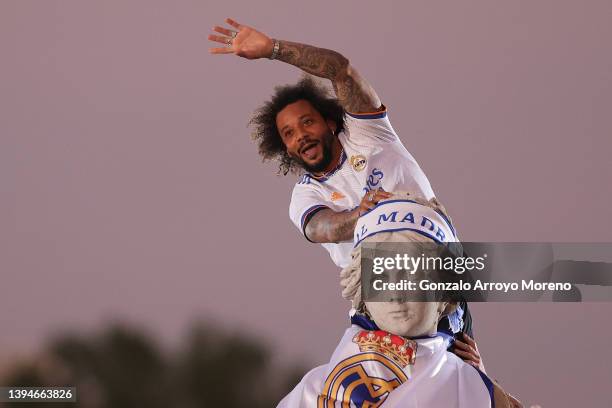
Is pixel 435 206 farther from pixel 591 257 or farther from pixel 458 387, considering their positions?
pixel 591 257

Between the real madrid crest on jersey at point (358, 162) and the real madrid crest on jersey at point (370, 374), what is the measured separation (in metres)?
1.33

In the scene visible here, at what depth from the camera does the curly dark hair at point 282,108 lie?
14.2ft

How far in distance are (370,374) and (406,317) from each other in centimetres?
19

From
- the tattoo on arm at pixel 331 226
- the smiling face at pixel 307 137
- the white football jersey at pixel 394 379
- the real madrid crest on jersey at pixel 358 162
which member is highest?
the smiling face at pixel 307 137

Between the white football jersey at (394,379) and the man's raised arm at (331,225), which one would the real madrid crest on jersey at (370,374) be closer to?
the white football jersey at (394,379)

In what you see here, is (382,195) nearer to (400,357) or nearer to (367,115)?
(400,357)

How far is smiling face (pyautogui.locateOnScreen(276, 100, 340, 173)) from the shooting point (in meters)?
4.18

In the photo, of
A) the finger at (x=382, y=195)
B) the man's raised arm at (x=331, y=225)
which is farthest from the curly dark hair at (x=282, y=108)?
the finger at (x=382, y=195)

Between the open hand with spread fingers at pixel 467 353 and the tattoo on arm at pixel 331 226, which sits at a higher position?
the tattoo on arm at pixel 331 226

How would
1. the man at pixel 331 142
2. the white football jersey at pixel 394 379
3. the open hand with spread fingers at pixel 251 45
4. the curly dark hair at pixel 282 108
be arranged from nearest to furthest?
the white football jersey at pixel 394 379 < the open hand with spread fingers at pixel 251 45 < the man at pixel 331 142 < the curly dark hair at pixel 282 108

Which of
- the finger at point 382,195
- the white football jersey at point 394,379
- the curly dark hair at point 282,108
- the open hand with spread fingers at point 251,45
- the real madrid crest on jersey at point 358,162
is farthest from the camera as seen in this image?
the curly dark hair at point 282,108

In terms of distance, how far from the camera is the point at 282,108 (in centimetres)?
431

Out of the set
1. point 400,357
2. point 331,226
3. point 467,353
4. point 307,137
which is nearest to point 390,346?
point 400,357

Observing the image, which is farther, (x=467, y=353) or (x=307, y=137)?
(x=307, y=137)
